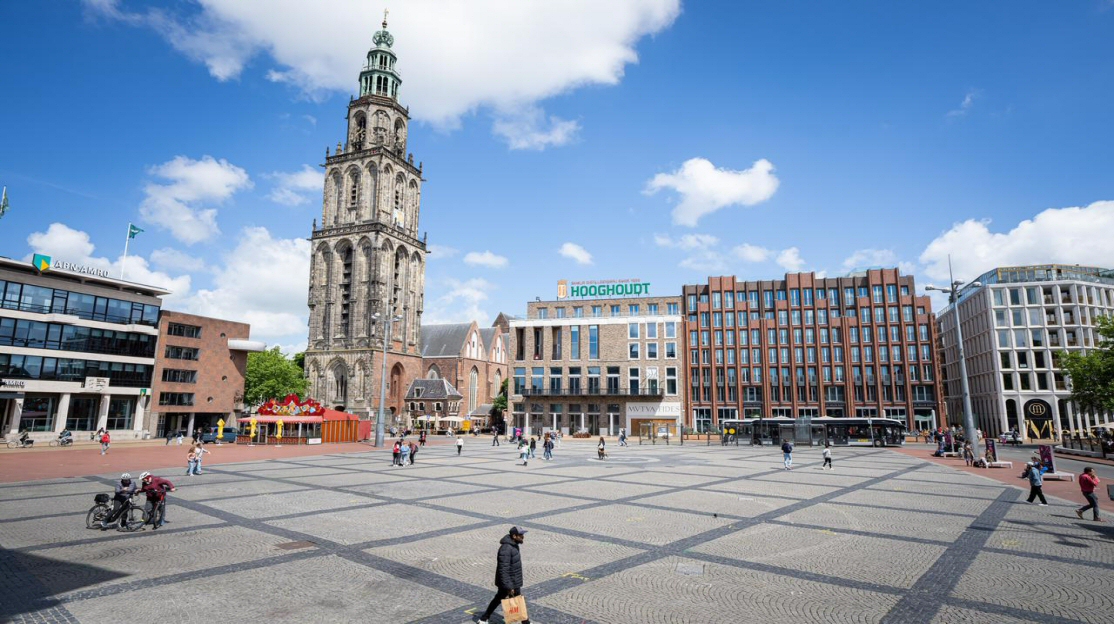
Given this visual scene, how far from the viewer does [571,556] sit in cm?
1189

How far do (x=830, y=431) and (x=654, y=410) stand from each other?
19.6 metres

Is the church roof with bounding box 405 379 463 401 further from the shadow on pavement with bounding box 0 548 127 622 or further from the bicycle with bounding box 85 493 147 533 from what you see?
the shadow on pavement with bounding box 0 548 127 622

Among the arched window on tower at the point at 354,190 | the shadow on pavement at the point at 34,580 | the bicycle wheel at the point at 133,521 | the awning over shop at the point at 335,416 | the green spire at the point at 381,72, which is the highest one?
the green spire at the point at 381,72

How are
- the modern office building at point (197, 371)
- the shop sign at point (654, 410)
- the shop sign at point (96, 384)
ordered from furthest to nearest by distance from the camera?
the shop sign at point (654, 410) → the modern office building at point (197, 371) → the shop sign at point (96, 384)

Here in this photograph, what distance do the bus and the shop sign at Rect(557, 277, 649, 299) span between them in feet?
69.5

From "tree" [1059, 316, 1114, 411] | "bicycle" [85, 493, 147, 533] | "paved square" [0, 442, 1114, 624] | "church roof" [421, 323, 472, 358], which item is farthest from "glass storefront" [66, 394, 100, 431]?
"tree" [1059, 316, 1114, 411]

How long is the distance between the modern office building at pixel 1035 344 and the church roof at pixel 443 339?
72.5 metres

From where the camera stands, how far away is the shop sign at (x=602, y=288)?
6806 cm

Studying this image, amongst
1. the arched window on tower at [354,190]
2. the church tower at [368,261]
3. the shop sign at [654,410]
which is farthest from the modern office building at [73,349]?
the shop sign at [654,410]

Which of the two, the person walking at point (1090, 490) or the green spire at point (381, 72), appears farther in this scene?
the green spire at point (381, 72)

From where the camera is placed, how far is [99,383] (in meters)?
53.1

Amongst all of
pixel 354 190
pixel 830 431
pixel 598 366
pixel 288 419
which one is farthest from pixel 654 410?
pixel 354 190

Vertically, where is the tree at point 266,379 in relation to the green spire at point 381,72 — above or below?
below

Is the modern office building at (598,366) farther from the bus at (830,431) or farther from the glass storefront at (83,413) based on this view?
the glass storefront at (83,413)
